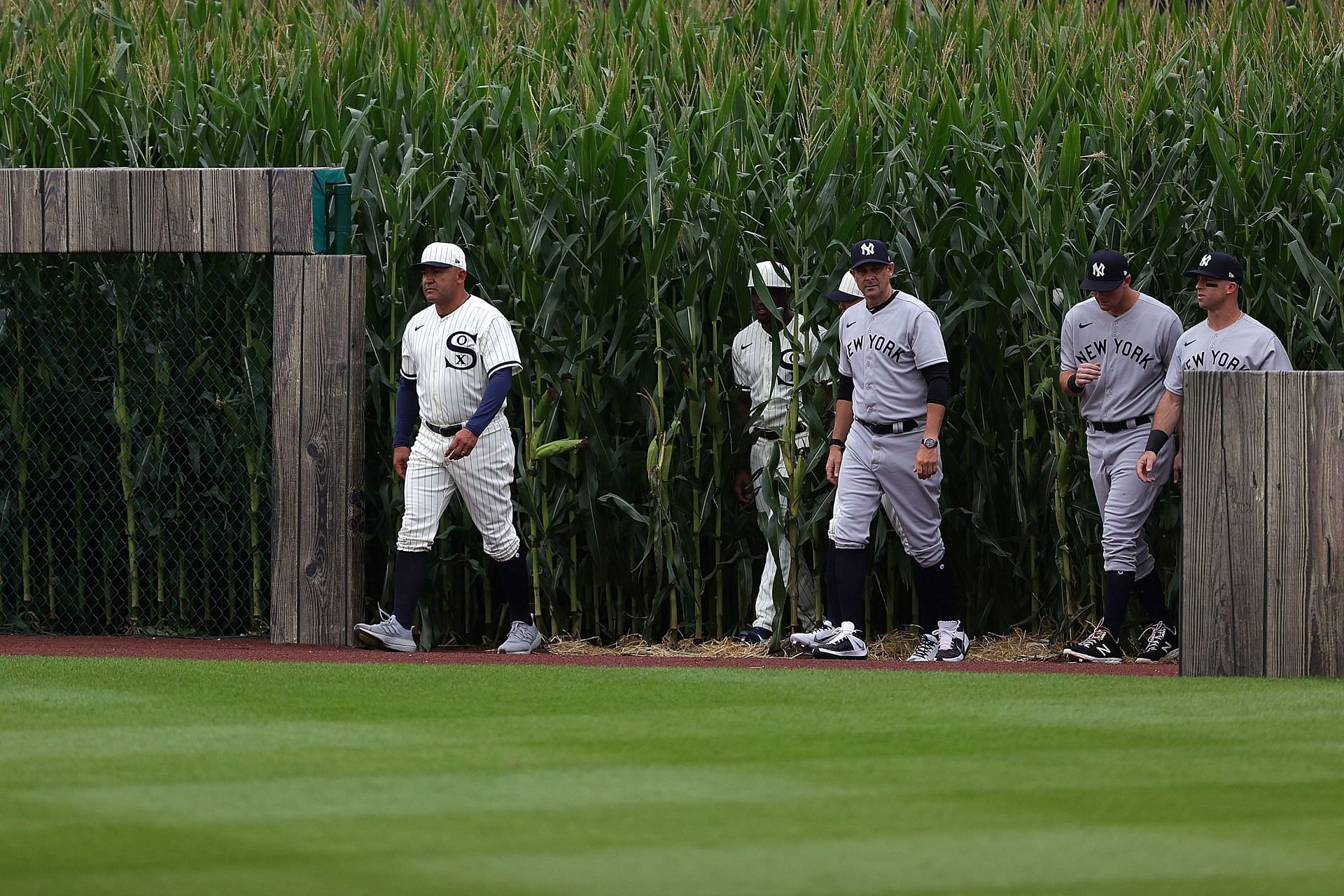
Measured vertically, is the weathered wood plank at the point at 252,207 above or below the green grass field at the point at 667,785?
above

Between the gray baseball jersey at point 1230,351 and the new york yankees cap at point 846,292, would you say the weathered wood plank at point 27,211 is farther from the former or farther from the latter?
the gray baseball jersey at point 1230,351

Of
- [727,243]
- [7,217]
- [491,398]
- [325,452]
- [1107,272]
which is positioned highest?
[7,217]

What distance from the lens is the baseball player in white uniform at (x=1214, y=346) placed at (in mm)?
9547

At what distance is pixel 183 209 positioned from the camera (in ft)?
34.6

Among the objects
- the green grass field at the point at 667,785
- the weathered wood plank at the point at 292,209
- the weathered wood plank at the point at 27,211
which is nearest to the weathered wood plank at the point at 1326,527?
the green grass field at the point at 667,785

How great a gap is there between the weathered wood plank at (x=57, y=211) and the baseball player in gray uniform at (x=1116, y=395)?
5.40m

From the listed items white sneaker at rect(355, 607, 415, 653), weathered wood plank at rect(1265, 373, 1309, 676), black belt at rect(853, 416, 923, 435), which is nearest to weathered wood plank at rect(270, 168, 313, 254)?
white sneaker at rect(355, 607, 415, 653)

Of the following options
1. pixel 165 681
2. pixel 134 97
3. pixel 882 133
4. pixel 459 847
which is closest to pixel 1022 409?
pixel 882 133

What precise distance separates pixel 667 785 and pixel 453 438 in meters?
4.65

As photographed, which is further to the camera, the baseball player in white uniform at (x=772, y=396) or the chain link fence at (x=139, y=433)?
the chain link fence at (x=139, y=433)

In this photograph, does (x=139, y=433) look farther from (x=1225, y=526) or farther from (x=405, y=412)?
(x=1225, y=526)

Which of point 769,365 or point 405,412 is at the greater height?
point 769,365

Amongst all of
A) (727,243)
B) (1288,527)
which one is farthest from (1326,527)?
(727,243)

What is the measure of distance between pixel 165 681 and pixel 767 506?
3478mm
